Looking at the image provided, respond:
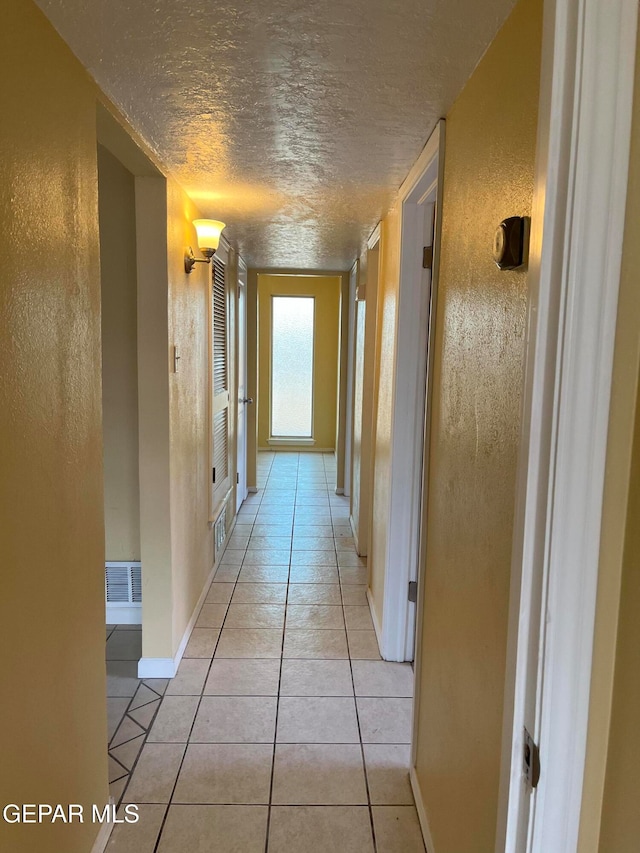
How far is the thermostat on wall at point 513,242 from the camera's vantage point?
3.31ft

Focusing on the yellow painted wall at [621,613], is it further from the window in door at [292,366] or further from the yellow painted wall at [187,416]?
the window in door at [292,366]

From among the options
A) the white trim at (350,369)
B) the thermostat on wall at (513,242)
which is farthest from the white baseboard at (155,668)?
the white trim at (350,369)

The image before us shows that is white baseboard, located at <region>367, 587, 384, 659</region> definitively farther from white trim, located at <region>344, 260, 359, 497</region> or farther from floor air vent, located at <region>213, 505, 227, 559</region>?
white trim, located at <region>344, 260, 359, 497</region>

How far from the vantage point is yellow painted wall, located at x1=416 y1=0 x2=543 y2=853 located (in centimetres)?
107

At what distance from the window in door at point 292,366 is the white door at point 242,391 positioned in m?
2.17

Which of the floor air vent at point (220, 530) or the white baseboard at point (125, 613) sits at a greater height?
the floor air vent at point (220, 530)

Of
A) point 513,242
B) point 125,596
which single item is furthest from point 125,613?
point 513,242

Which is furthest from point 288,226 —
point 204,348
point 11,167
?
point 11,167

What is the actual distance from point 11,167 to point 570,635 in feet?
4.03

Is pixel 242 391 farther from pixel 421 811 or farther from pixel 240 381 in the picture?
pixel 421 811

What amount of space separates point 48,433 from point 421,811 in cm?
156

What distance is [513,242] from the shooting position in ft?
3.36

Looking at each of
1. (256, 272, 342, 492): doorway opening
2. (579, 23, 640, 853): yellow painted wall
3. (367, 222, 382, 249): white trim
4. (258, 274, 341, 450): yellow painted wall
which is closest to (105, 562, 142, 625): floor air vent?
(367, 222, 382, 249): white trim

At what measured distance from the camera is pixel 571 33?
684 mm
